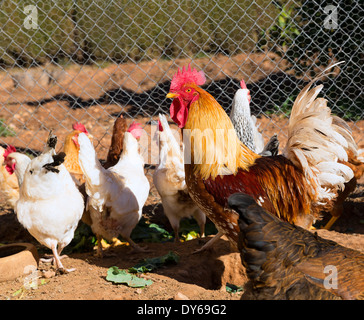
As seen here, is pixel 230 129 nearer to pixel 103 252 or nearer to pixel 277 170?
pixel 277 170

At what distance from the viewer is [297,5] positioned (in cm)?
750

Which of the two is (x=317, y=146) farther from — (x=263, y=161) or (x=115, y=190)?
(x=115, y=190)

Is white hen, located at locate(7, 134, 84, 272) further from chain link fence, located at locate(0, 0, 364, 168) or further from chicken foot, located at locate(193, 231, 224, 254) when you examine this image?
chain link fence, located at locate(0, 0, 364, 168)

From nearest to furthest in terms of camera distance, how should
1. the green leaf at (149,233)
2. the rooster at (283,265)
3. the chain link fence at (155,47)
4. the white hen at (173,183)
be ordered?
1. the rooster at (283,265)
2. the white hen at (173,183)
3. the green leaf at (149,233)
4. the chain link fence at (155,47)

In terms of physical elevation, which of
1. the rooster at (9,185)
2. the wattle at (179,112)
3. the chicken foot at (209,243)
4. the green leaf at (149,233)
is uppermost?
the wattle at (179,112)

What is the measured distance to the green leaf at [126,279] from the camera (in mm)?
3094

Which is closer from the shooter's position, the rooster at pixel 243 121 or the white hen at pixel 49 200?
the white hen at pixel 49 200

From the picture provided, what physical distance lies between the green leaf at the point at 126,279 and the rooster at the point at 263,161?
725 mm

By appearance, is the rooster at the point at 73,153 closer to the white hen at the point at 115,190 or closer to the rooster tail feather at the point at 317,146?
the white hen at the point at 115,190

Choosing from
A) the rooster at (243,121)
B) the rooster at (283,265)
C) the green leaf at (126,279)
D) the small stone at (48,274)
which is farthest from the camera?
the rooster at (243,121)

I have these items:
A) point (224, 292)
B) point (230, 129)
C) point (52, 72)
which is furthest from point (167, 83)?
point (224, 292)

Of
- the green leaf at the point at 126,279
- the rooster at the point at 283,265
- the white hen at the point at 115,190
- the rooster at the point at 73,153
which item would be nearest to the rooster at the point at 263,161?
the green leaf at the point at 126,279

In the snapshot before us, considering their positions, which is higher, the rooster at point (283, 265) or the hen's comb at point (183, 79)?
the hen's comb at point (183, 79)

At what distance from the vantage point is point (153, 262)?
363 cm
